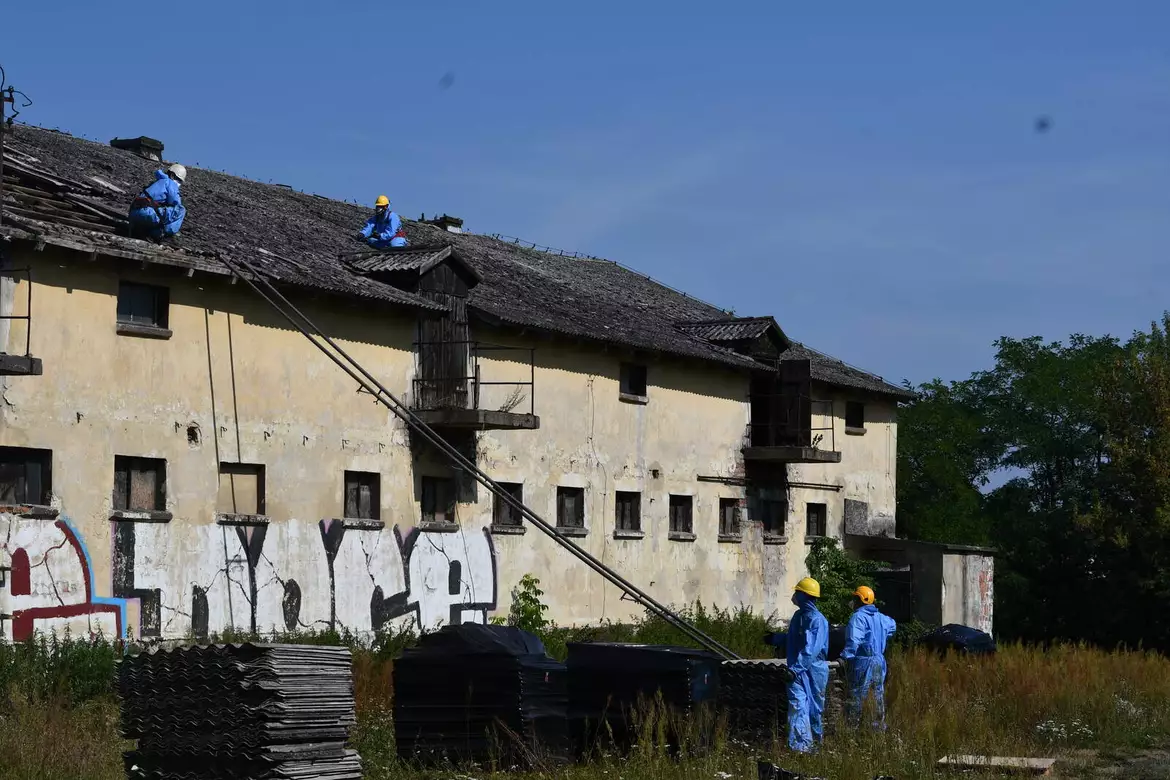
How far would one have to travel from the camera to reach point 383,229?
27906mm

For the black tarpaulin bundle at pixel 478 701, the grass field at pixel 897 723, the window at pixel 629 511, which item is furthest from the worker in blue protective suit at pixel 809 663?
the window at pixel 629 511

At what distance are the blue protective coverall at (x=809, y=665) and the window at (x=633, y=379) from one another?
15.1 m

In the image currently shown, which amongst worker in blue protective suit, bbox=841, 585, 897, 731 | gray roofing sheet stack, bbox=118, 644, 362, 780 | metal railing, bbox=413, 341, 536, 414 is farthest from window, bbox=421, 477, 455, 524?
gray roofing sheet stack, bbox=118, 644, 362, 780

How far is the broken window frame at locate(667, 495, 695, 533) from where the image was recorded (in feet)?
101

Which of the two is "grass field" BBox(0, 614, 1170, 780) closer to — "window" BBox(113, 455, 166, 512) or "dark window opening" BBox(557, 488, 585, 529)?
"window" BBox(113, 455, 166, 512)

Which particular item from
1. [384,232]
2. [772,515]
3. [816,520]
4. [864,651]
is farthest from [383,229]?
[864,651]

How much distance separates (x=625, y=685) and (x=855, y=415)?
23973mm

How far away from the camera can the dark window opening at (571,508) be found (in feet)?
91.5

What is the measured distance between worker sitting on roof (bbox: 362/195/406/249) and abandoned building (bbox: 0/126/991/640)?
74cm

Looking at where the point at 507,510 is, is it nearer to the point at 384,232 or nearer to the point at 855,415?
the point at 384,232

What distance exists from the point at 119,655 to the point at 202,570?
2.96 meters

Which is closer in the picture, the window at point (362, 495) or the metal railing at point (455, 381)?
the window at point (362, 495)

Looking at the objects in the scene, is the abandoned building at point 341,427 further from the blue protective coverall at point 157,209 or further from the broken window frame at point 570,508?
the blue protective coverall at point 157,209

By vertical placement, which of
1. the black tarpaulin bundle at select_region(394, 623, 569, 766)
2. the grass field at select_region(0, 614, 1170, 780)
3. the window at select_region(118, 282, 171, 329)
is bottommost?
the grass field at select_region(0, 614, 1170, 780)
